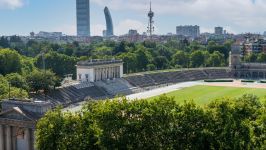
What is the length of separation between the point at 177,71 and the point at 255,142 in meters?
93.5

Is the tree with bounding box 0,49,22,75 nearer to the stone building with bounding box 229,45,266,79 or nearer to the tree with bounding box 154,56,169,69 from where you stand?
the tree with bounding box 154,56,169,69

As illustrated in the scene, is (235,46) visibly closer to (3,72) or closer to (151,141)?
(3,72)

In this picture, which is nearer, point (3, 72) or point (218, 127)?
point (218, 127)

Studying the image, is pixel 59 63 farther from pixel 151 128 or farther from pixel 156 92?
pixel 151 128

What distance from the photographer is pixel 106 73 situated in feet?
360

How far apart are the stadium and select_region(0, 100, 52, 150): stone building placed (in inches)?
1295

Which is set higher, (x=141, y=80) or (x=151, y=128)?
(x=151, y=128)

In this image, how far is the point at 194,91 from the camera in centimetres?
10156

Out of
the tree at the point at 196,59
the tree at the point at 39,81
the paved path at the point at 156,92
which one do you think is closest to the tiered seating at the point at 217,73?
the paved path at the point at 156,92

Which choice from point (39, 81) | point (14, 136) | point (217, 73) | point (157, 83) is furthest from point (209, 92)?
point (14, 136)

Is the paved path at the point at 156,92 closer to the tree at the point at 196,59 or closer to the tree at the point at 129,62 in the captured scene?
the tree at the point at 129,62

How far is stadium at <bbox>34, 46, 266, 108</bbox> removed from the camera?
3674 inches

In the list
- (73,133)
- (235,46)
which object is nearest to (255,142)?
(73,133)

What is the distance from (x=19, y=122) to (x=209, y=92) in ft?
198
